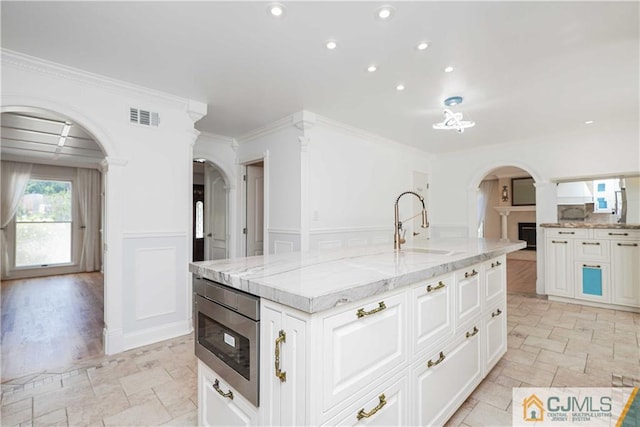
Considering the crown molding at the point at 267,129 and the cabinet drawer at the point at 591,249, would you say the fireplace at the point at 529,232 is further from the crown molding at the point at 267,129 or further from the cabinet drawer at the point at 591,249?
the crown molding at the point at 267,129

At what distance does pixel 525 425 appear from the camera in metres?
1.79

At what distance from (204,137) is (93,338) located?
289 centimetres

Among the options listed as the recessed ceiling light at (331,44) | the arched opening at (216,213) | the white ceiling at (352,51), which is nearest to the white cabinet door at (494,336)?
the white ceiling at (352,51)

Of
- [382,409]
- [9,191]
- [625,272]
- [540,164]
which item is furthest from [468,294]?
[9,191]

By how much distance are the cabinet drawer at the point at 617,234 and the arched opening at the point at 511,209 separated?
12.7 ft

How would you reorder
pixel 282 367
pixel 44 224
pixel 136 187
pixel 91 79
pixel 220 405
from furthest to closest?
pixel 44 224 → pixel 136 187 → pixel 91 79 → pixel 220 405 → pixel 282 367

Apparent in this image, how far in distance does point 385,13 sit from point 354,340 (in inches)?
76.2

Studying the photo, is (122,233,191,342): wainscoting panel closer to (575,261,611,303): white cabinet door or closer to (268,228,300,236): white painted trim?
(268,228,300,236): white painted trim

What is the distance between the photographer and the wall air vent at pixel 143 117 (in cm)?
296

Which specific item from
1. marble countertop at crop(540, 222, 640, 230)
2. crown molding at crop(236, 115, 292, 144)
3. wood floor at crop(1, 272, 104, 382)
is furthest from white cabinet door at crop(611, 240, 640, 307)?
wood floor at crop(1, 272, 104, 382)

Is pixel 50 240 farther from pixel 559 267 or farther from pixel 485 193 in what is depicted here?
pixel 485 193

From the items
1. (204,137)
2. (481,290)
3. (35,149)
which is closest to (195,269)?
(481,290)

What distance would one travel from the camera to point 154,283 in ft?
10.1

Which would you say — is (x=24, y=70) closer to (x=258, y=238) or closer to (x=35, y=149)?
(x=258, y=238)
